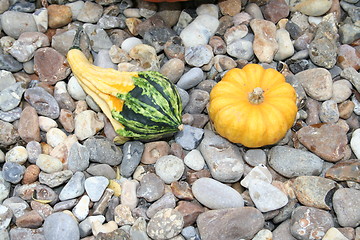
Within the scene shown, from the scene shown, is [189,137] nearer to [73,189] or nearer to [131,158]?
[131,158]

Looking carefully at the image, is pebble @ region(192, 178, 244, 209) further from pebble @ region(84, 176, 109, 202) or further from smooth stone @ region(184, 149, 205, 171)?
pebble @ region(84, 176, 109, 202)

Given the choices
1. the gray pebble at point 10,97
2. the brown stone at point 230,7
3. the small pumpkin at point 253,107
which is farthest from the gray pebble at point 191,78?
the gray pebble at point 10,97

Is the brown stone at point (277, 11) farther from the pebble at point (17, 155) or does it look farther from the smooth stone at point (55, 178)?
the pebble at point (17, 155)

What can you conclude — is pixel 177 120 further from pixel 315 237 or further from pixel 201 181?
pixel 315 237

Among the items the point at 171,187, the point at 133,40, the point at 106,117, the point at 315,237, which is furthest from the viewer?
the point at 133,40

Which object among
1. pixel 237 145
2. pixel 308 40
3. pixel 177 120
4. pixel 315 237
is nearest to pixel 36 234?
pixel 177 120

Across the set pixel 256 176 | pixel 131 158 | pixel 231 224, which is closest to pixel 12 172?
pixel 131 158
